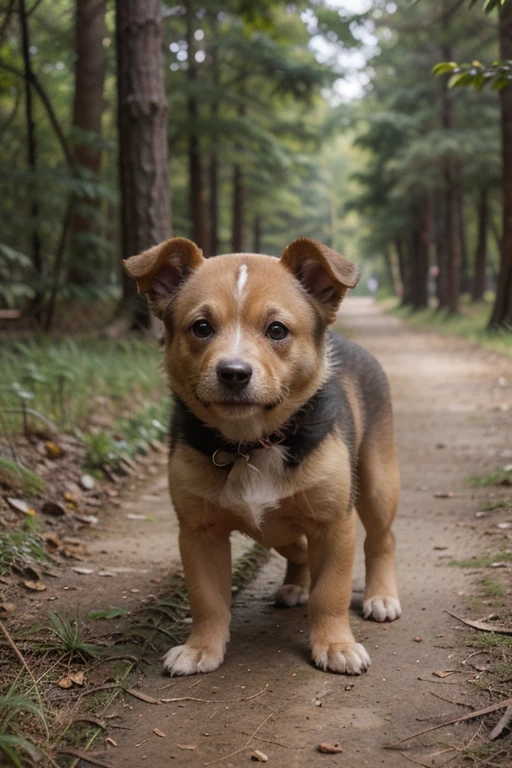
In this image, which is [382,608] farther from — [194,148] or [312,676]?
[194,148]

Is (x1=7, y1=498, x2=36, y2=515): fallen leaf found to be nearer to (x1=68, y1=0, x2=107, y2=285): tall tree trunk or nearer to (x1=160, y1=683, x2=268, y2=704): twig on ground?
(x1=160, y1=683, x2=268, y2=704): twig on ground

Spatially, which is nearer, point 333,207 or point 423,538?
point 423,538

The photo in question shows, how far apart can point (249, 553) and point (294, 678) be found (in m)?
1.90

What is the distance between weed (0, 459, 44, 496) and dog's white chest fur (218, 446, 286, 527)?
2272mm

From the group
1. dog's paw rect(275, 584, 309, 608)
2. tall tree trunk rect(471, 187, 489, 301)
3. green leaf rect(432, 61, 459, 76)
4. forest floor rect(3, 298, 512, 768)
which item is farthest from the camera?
tall tree trunk rect(471, 187, 489, 301)

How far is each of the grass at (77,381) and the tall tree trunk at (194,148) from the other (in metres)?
9.44

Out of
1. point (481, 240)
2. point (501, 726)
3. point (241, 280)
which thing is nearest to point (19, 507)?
point (241, 280)

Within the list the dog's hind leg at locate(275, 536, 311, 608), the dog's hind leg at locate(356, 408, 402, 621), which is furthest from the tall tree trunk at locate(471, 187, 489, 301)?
the dog's hind leg at locate(275, 536, 311, 608)

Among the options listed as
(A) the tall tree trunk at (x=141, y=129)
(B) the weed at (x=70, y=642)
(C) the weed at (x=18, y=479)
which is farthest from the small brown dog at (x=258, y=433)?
(A) the tall tree trunk at (x=141, y=129)

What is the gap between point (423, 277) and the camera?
34.5 metres

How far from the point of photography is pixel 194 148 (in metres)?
20.5

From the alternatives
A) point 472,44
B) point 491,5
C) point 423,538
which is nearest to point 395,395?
point 423,538

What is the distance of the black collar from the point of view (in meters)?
3.55

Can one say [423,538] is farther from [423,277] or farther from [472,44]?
[423,277]
